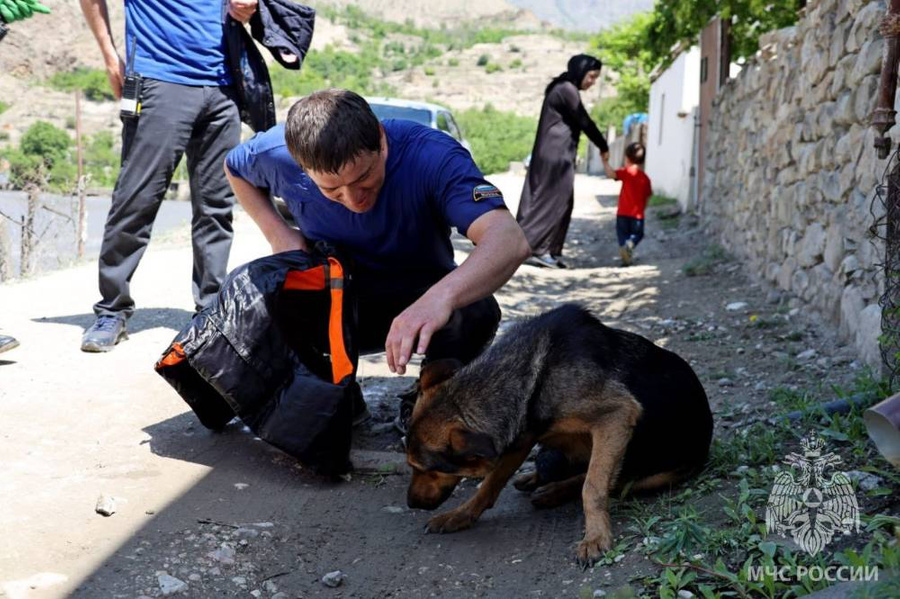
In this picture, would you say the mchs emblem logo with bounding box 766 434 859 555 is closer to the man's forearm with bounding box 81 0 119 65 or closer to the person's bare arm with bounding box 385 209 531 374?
the person's bare arm with bounding box 385 209 531 374

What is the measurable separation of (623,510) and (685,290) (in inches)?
192

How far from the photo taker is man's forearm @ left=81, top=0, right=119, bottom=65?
16.3 ft

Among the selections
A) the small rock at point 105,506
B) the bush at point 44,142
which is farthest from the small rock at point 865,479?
the bush at point 44,142

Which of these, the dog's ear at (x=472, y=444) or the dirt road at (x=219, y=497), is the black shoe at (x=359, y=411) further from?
the dog's ear at (x=472, y=444)

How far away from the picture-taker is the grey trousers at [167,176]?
477 centimetres

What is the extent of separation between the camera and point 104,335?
4.80m

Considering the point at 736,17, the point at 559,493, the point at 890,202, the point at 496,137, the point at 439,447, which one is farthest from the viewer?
the point at 496,137

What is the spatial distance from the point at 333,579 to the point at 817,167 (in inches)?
179

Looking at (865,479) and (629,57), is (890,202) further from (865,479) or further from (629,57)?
(629,57)

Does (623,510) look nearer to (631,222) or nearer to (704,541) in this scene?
(704,541)

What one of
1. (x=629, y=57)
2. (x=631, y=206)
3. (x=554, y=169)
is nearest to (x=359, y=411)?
(x=554, y=169)

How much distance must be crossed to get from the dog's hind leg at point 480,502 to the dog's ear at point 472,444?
29 centimetres

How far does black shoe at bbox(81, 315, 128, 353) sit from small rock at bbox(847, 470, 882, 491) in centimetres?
376

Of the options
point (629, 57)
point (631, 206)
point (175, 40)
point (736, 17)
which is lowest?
point (631, 206)
